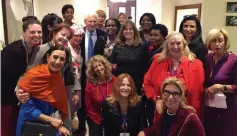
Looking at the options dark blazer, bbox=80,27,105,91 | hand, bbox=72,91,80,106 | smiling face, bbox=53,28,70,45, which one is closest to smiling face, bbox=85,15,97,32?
dark blazer, bbox=80,27,105,91

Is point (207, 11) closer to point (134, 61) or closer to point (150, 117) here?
point (134, 61)

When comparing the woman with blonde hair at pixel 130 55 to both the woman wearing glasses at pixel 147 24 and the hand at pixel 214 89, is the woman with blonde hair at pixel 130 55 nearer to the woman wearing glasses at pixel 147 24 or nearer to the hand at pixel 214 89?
the woman wearing glasses at pixel 147 24

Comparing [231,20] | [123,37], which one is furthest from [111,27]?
[231,20]

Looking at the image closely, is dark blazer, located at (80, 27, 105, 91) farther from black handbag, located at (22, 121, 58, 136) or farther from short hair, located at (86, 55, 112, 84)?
black handbag, located at (22, 121, 58, 136)

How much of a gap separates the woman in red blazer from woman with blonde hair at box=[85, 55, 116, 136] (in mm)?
503

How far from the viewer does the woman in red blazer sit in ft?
6.95

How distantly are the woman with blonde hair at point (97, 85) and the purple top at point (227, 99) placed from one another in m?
0.95

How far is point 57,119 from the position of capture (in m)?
1.89

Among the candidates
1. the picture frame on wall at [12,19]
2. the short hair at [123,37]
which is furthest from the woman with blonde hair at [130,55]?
the picture frame on wall at [12,19]

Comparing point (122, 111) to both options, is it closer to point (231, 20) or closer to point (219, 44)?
point (219, 44)

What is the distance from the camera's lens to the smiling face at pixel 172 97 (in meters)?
1.70

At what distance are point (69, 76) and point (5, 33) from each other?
1.52 metres

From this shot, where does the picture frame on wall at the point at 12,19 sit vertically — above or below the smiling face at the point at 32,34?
above

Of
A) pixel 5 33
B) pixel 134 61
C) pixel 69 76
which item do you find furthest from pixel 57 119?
pixel 5 33
